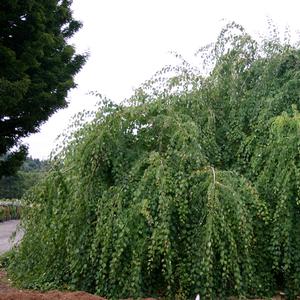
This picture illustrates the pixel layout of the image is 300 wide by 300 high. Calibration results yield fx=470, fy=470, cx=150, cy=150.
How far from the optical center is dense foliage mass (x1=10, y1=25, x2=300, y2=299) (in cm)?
480

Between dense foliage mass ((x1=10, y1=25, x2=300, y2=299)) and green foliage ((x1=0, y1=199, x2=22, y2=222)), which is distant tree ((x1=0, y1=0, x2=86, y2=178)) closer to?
green foliage ((x1=0, y1=199, x2=22, y2=222))

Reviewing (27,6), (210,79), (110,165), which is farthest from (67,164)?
(27,6)

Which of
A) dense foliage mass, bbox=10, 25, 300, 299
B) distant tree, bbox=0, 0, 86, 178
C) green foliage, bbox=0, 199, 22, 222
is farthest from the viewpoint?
green foliage, bbox=0, 199, 22, 222

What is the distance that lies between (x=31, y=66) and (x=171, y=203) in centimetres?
926

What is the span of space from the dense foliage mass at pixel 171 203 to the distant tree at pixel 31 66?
6.81 m

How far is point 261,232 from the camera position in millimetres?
5348

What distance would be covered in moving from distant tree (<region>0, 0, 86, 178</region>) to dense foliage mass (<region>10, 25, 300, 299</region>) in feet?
22.3

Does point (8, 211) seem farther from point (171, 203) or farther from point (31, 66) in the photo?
point (171, 203)

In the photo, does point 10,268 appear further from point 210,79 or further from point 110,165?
point 210,79

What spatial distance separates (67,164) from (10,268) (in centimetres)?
175

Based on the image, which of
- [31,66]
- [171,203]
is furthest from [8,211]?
[171,203]

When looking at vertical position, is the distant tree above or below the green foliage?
above

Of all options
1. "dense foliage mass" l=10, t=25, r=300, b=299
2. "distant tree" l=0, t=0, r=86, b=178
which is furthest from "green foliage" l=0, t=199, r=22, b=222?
"dense foliage mass" l=10, t=25, r=300, b=299

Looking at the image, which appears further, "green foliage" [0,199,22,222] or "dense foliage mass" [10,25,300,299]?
"green foliage" [0,199,22,222]
